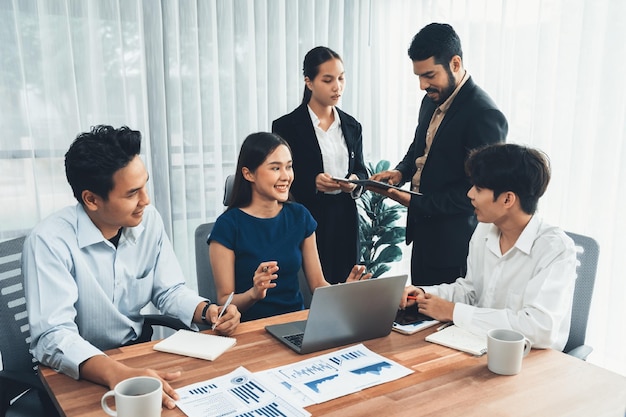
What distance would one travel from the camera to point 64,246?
1523 millimetres

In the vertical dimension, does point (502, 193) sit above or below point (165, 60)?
below

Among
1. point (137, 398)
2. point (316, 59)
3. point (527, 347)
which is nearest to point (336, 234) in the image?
point (316, 59)

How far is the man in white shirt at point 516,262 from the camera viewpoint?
1.47 metres

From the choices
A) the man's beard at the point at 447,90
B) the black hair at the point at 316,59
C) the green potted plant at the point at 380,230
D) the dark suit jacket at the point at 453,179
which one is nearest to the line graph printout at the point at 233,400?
the dark suit jacket at the point at 453,179

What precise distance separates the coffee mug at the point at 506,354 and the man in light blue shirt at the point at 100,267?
0.70 m

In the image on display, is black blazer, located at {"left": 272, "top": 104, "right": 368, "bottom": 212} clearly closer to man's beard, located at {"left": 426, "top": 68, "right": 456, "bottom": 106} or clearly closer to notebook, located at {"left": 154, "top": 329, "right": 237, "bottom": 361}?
man's beard, located at {"left": 426, "top": 68, "right": 456, "bottom": 106}

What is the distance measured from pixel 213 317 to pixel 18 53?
1976 millimetres

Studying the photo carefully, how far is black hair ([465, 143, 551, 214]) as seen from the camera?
1628 millimetres

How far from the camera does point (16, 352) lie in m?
1.58

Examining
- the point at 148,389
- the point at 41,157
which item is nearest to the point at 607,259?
the point at 148,389

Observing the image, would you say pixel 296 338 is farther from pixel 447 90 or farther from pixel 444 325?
pixel 447 90

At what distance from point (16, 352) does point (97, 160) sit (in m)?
0.62

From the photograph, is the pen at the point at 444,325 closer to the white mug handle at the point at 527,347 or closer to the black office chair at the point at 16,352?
the white mug handle at the point at 527,347

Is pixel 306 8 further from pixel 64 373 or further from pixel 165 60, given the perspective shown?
pixel 64 373
